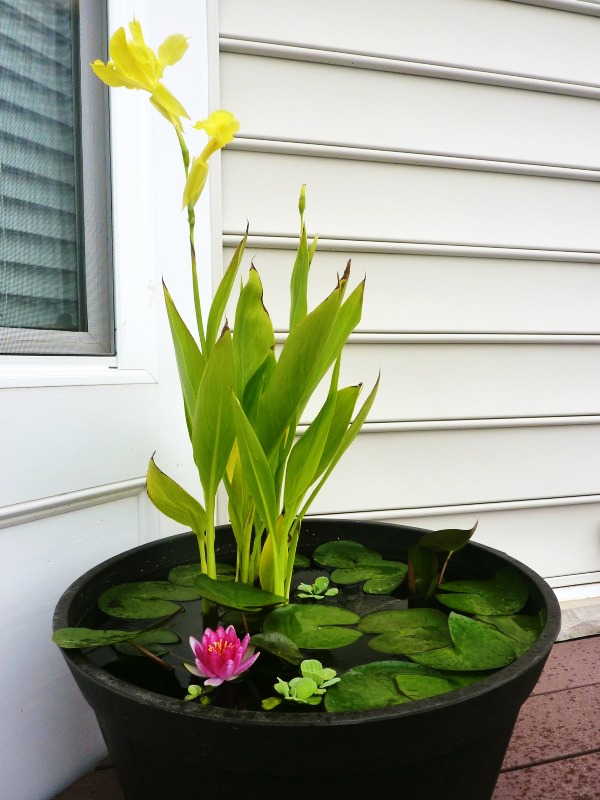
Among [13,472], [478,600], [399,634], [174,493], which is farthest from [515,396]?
[13,472]

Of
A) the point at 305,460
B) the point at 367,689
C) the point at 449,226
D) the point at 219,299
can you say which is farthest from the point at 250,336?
the point at 449,226

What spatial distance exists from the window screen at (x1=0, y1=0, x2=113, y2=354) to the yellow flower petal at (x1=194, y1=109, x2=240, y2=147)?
0.38m

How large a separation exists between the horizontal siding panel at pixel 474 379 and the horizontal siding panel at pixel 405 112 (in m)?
0.43

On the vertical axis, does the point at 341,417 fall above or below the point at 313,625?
above

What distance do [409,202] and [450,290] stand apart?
0.21 meters

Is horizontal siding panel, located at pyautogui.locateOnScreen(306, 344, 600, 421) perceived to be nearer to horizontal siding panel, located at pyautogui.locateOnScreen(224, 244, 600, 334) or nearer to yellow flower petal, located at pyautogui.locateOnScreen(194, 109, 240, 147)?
horizontal siding panel, located at pyautogui.locateOnScreen(224, 244, 600, 334)

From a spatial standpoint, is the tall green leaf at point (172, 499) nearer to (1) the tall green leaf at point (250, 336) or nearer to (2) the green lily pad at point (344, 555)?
(1) the tall green leaf at point (250, 336)

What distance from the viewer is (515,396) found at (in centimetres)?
139

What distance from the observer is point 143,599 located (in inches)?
31.4

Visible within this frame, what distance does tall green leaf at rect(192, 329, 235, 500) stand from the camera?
2.06 feet

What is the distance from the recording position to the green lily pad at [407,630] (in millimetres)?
706

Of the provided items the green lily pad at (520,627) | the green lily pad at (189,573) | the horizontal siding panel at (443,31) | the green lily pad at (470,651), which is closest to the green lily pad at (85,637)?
the green lily pad at (189,573)

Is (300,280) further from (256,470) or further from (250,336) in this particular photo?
(256,470)

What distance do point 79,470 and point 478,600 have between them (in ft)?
1.95
